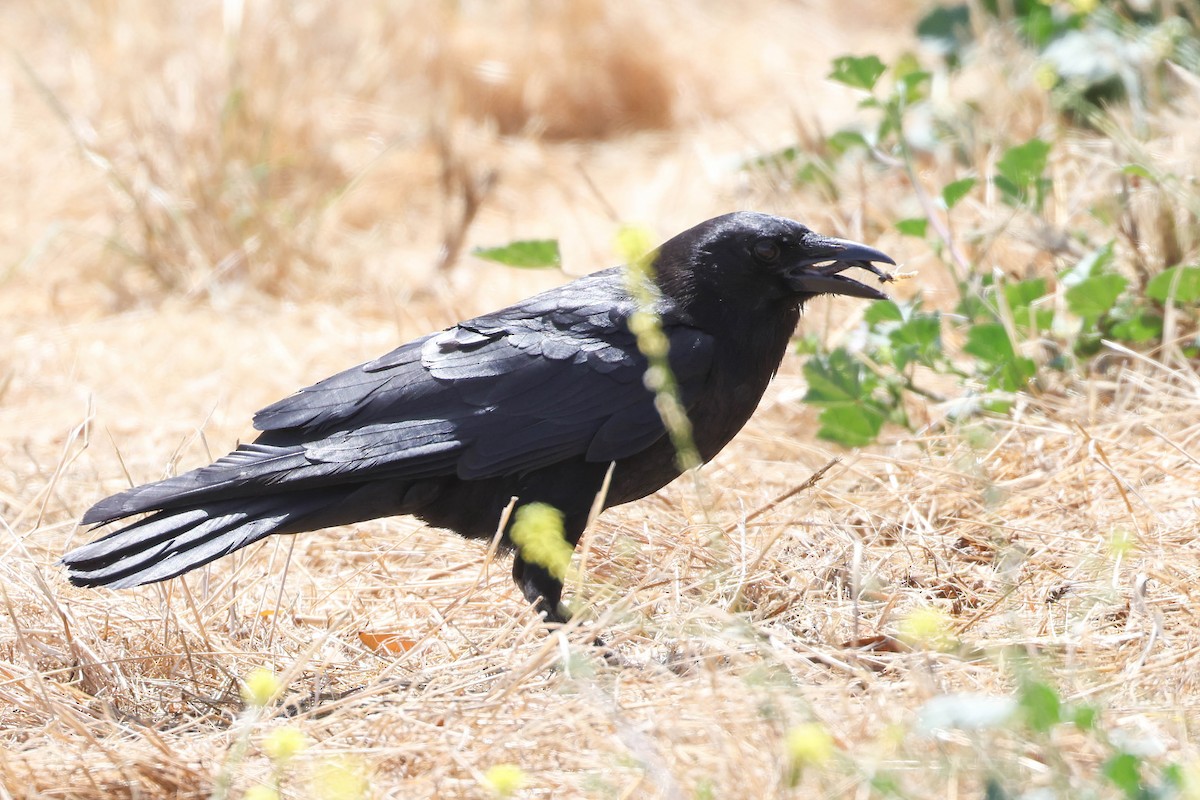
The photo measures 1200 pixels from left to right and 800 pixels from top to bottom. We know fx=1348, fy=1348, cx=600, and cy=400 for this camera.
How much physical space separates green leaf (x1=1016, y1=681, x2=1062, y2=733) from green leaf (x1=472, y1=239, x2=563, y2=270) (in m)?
2.17

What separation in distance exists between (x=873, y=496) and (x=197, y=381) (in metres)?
2.85

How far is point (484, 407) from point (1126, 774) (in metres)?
1.77

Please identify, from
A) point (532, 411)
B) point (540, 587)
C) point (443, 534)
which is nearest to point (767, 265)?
point (532, 411)

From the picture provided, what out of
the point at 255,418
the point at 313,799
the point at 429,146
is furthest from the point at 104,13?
the point at 313,799

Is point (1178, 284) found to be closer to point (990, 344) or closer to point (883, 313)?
point (990, 344)

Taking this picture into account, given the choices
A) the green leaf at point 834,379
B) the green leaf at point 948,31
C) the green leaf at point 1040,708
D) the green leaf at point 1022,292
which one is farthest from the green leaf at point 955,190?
the green leaf at point 948,31

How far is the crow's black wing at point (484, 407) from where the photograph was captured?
306cm

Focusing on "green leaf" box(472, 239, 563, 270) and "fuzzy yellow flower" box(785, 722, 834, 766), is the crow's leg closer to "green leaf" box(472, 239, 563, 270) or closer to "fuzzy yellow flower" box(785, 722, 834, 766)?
A: "green leaf" box(472, 239, 563, 270)

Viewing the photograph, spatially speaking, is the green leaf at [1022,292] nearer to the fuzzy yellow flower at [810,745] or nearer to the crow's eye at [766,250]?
the crow's eye at [766,250]

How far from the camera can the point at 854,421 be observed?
3963mm

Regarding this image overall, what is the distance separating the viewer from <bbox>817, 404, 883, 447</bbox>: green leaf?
13.0 ft

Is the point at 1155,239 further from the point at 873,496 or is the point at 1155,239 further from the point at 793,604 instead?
the point at 793,604

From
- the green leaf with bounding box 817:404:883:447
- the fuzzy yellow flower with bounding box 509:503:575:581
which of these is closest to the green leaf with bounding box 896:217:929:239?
the green leaf with bounding box 817:404:883:447

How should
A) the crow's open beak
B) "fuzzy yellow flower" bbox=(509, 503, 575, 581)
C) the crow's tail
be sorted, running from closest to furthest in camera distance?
"fuzzy yellow flower" bbox=(509, 503, 575, 581), the crow's tail, the crow's open beak
